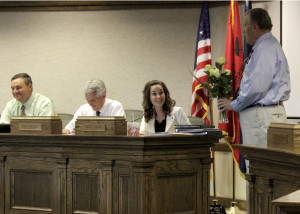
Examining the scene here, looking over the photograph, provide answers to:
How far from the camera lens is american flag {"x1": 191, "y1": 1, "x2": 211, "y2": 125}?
5.76 m

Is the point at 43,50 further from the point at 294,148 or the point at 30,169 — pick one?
the point at 294,148

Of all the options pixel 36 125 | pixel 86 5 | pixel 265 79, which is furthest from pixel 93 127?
pixel 86 5

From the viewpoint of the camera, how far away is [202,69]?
5.77 m

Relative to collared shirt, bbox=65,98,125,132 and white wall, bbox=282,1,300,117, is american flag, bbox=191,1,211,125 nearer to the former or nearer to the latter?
white wall, bbox=282,1,300,117

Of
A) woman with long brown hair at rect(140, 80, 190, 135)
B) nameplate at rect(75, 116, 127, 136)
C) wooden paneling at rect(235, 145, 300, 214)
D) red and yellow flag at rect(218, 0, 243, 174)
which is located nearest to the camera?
wooden paneling at rect(235, 145, 300, 214)

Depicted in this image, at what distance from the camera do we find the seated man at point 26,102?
491 cm

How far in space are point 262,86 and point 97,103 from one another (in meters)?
1.70

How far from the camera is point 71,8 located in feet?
21.4

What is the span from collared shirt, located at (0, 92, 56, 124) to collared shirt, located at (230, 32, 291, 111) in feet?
6.10

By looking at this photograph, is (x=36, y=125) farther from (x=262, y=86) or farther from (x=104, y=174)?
(x=262, y=86)

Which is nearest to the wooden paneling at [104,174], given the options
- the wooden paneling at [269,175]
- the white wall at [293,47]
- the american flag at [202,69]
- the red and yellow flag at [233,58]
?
the wooden paneling at [269,175]

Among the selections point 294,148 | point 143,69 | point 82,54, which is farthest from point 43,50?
point 294,148

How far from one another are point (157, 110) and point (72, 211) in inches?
51.5

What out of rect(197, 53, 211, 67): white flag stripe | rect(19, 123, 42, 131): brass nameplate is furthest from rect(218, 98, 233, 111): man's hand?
rect(197, 53, 211, 67): white flag stripe
